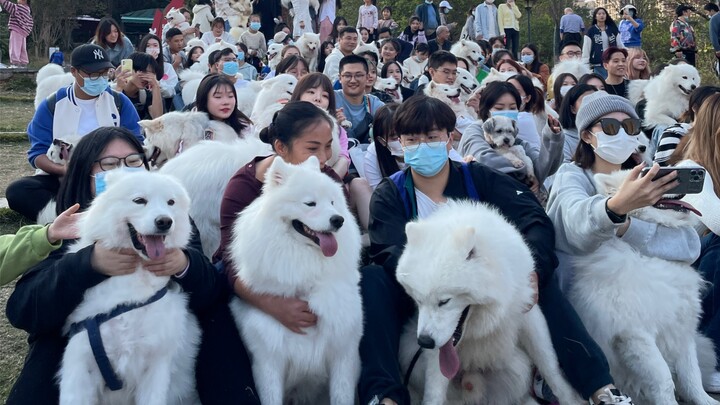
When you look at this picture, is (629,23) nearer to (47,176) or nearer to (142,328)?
(47,176)

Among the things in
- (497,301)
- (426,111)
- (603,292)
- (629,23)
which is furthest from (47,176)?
(629,23)

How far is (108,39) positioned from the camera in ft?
30.1

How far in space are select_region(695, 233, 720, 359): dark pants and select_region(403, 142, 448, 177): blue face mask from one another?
1.84 m

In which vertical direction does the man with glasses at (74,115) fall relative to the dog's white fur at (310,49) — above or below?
above

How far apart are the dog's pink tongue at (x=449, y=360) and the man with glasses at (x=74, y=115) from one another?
345 centimetres

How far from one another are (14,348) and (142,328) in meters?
1.62

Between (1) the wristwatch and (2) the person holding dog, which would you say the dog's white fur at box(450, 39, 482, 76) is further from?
(1) the wristwatch

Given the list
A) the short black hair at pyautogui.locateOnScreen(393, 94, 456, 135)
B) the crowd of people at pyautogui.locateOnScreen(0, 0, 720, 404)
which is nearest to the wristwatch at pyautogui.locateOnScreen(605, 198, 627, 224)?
the crowd of people at pyautogui.locateOnScreen(0, 0, 720, 404)

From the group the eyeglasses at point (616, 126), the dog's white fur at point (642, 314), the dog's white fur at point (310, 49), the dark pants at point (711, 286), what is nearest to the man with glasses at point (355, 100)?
the eyeglasses at point (616, 126)

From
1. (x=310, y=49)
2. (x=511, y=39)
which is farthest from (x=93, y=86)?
(x=511, y=39)

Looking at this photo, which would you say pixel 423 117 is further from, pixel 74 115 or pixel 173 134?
pixel 74 115

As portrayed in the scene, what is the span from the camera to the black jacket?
373 cm

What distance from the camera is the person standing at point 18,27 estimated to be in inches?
727

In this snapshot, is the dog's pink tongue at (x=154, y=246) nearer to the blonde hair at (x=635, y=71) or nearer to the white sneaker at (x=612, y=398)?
the white sneaker at (x=612, y=398)
